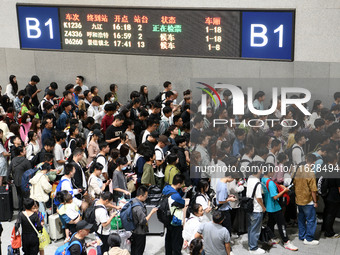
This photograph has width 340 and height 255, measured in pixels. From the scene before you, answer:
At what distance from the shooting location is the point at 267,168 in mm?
8906

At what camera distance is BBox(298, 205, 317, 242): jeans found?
30.0ft

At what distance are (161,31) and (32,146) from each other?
163 inches

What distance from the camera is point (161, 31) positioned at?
12.5m

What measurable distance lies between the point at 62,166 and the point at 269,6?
239 inches

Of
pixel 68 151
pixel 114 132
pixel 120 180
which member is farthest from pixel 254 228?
pixel 68 151

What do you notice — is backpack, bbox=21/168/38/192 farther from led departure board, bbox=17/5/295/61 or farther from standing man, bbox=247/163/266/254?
led departure board, bbox=17/5/295/61

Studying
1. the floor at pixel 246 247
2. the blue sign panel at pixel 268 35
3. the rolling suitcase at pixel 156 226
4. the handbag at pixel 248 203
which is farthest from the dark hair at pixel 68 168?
the blue sign panel at pixel 268 35

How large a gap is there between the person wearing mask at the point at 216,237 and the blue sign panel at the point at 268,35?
5260mm

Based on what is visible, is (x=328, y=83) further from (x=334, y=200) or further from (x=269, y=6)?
(x=334, y=200)

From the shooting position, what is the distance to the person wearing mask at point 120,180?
30.1 ft

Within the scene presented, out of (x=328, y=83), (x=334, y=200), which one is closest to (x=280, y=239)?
(x=334, y=200)

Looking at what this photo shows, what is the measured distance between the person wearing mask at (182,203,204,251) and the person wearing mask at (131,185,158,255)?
0.61 m

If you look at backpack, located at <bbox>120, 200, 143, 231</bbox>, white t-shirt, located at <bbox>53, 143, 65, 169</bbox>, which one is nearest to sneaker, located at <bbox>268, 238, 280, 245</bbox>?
backpack, located at <bbox>120, 200, 143, 231</bbox>

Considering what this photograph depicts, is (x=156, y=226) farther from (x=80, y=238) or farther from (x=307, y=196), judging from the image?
(x=307, y=196)
